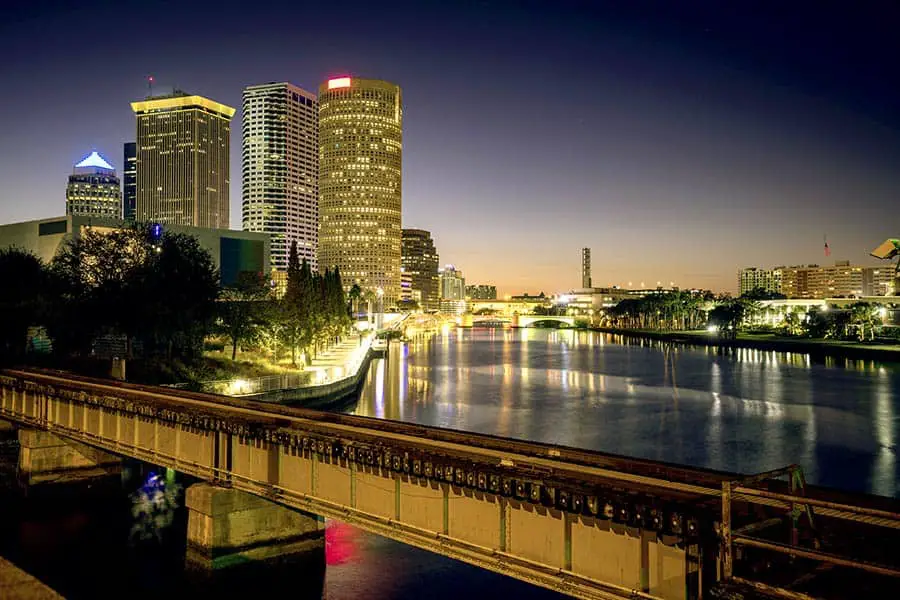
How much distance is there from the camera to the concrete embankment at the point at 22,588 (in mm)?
12438

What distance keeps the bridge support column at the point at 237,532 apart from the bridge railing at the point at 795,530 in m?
15.7

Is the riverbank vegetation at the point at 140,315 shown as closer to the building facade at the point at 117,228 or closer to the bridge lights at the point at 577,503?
the building facade at the point at 117,228

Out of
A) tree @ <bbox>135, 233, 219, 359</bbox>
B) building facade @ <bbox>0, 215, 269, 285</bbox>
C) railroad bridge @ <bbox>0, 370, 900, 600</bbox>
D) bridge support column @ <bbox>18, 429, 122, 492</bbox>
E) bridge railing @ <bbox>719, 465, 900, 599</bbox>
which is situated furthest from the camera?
building facade @ <bbox>0, 215, 269, 285</bbox>

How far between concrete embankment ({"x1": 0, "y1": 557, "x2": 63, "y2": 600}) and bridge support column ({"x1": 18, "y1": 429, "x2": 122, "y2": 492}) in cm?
2285

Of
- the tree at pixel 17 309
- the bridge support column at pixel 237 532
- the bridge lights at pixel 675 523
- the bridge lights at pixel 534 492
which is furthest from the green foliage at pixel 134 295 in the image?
the bridge lights at pixel 675 523

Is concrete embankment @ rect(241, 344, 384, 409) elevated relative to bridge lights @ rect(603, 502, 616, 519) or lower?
lower

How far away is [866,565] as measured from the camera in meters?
9.11

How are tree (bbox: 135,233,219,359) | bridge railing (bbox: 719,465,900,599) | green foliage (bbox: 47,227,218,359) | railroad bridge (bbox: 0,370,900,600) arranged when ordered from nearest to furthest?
bridge railing (bbox: 719,465,900,599) → railroad bridge (bbox: 0,370,900,600) → green foliage (bbox: 47,227,218,359) → tree (bbox: 135,233,219,359)

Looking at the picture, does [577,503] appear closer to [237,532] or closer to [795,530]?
[795,530]

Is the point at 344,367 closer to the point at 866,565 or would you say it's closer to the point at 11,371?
the point at 11,371

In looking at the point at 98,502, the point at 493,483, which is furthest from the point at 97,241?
the point at 493,483

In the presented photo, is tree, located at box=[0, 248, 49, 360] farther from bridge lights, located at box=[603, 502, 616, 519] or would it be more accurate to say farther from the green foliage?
bridge lights, located at box=[603, 502, 616, 519]

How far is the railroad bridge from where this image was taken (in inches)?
422

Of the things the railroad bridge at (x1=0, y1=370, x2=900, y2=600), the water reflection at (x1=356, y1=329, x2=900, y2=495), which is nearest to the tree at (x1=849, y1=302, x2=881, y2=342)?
the water reflection at (x1=356, y1=329, x2=900, y2=495)
